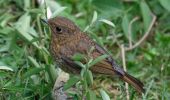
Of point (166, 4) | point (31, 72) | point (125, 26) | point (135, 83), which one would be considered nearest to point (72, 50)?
point (31, 72)

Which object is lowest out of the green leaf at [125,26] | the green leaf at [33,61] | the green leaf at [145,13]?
the green leaf at [33,61]

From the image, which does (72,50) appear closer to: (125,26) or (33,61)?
(33,61)

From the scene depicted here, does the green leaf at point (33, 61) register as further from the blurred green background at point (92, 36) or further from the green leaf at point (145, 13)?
the green leaf at point (145, 13)

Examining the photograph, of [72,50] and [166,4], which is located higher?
[166,4]

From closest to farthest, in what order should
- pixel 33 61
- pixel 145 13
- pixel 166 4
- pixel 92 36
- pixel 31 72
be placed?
pixel 31 72 < pixel 92 36 < pixel 33 61 < pixel 166 4 < pixel 145 13

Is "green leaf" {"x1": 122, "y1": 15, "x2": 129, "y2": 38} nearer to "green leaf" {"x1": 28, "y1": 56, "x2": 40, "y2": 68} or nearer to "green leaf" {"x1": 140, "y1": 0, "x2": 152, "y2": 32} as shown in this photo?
"green leaf" {"x1": 140, "y1": 0, "x2": 152, "y2": 32}

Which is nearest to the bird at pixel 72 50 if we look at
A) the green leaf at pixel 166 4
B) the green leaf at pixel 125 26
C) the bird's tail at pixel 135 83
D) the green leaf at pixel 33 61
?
the bird's tail at pixel 135 83

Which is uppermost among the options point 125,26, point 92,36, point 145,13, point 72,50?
point 145,13

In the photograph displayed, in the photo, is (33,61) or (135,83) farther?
(33,61)
